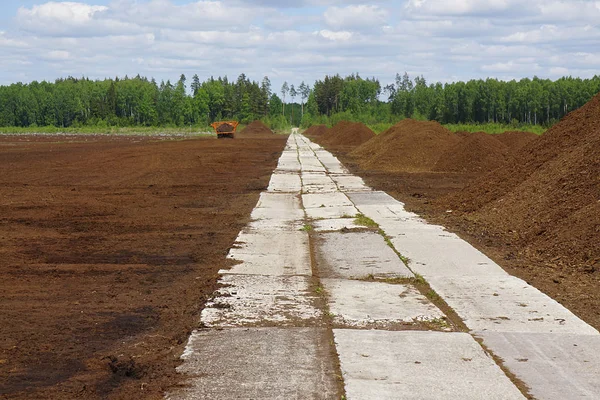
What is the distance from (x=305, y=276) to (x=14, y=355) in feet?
14.9

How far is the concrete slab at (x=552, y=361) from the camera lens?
6.00 meters

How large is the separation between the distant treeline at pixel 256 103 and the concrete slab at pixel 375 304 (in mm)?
115353

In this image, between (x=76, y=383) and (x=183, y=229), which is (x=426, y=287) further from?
(x=183, y=229)

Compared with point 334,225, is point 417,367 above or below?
above

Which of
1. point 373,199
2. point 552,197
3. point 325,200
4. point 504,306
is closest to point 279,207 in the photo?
point 325,200

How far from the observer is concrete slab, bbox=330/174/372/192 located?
82.4 feet

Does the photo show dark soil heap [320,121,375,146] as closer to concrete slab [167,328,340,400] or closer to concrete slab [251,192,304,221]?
concrete slab [251,192,304,221]

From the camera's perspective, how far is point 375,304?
8.89 m

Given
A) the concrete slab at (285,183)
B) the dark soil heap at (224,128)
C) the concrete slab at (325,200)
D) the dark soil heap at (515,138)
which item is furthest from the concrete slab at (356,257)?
the dark soil heap at (224,128)

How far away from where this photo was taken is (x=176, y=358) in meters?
6.78

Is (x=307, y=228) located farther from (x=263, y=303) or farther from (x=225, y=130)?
(x=225, y=130)

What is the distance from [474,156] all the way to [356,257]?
24.2 m

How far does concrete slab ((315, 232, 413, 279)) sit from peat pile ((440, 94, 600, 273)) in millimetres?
2334

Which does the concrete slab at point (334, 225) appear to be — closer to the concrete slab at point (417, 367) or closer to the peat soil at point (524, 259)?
the peat soil at point (524, 259)
